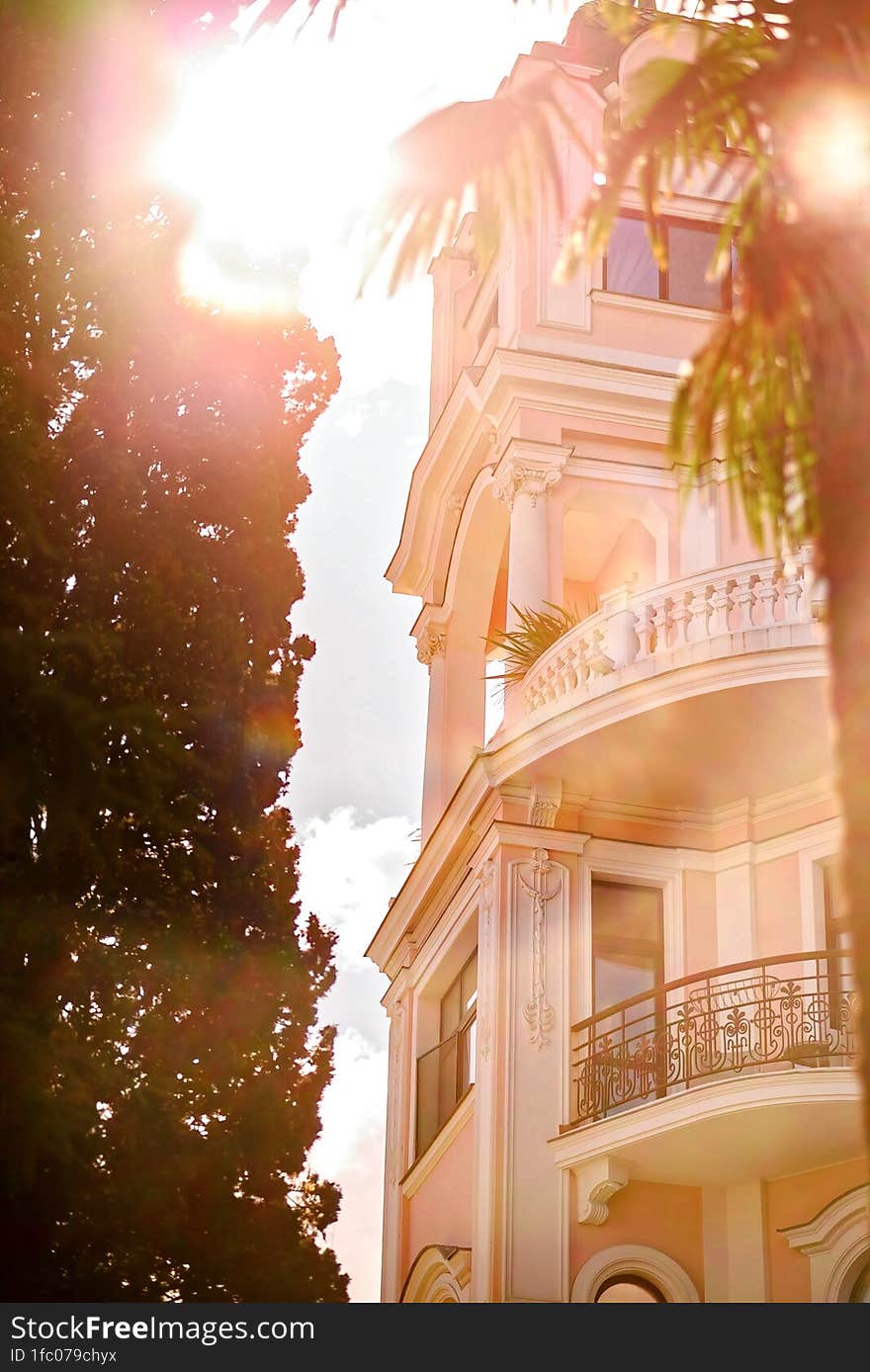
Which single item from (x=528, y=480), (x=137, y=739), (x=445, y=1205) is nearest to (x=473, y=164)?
(x=137, y=739)

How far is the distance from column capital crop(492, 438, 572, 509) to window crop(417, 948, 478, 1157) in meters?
5.20

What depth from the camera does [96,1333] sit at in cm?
1374

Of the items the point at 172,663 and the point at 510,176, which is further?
the point at 172,663

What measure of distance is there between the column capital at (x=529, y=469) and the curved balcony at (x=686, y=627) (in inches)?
135

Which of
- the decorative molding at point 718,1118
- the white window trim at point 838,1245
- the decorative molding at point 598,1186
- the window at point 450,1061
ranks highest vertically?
the window at point 450,1061

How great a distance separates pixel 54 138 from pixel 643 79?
11.9m

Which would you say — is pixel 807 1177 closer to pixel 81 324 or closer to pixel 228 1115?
pixel 228 1115

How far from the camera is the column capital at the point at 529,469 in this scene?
69.0 ft

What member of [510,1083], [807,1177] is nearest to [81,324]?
[510,1083]

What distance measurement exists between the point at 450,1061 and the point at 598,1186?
15.1 feet

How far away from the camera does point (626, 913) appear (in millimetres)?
18547

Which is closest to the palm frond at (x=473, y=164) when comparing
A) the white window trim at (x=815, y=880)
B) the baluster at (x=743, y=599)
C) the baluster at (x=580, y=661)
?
the baluster at (x=743, y=599)

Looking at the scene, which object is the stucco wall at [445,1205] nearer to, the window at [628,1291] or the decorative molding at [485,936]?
the decorative molding at [485,936]

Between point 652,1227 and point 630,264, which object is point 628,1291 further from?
point 630,264
